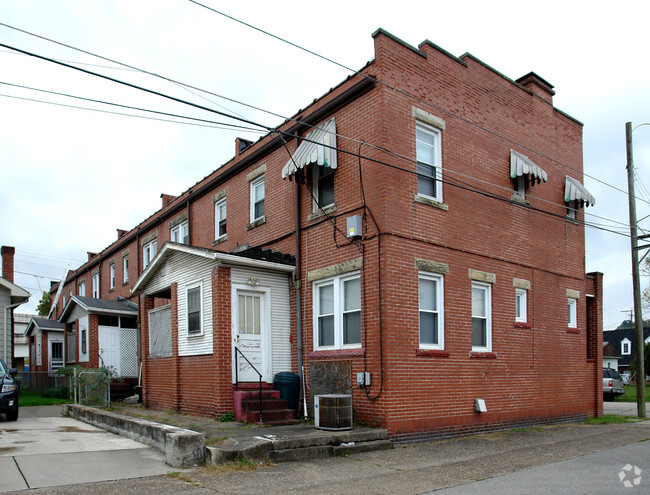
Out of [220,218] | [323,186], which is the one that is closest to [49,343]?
[220,218]

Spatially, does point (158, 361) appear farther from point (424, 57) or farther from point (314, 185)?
point (424, 57)

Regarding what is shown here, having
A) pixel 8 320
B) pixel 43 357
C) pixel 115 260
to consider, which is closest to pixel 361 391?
pixel 8 320

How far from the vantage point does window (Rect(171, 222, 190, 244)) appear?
2277 cm

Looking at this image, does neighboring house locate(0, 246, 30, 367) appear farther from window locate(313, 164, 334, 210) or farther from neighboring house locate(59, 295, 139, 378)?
window locate(313, 164, 334, 210)

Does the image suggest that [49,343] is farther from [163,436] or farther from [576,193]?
[576,193]

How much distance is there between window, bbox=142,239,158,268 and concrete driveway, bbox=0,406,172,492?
13275 mm

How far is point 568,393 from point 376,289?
8.07m

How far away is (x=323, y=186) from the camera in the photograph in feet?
47.6

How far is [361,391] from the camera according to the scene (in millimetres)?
12328

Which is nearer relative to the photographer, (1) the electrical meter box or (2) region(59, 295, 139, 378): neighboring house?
(1) the electrical meter box

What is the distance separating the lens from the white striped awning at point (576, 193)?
56.4 feet

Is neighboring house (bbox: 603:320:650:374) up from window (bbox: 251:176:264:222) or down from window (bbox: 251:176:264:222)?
A: down

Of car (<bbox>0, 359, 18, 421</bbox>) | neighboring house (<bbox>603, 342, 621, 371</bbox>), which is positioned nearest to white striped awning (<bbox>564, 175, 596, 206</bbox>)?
car (<bbox>0, 359, 18, 421</bbox>)

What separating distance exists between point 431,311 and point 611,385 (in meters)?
25.3
